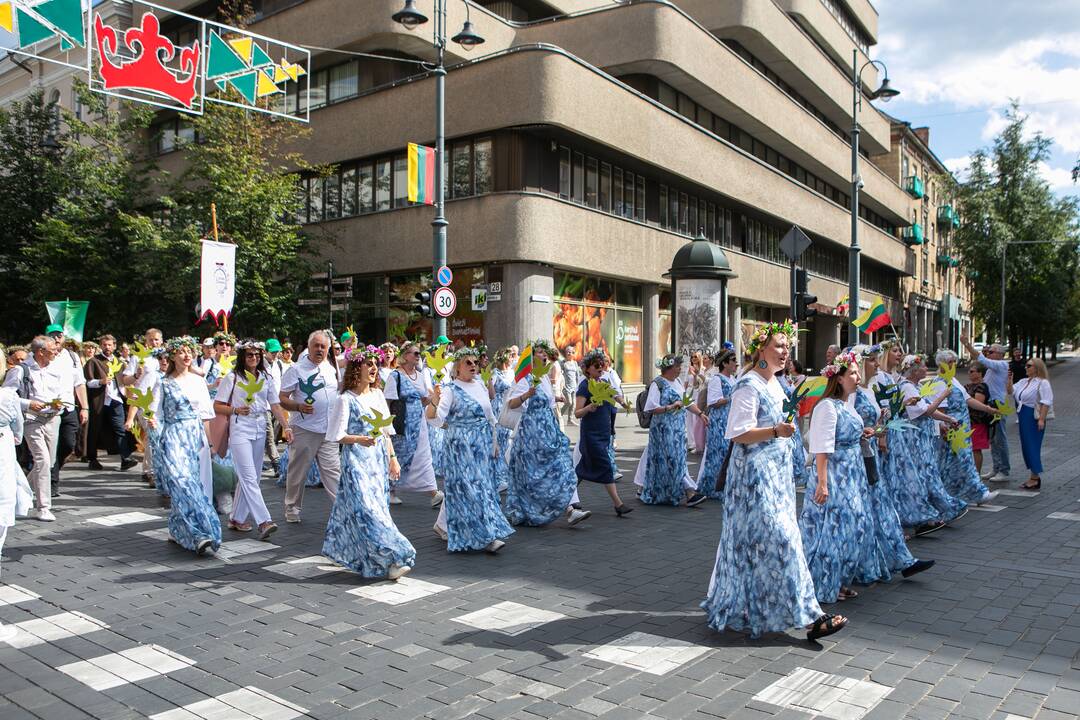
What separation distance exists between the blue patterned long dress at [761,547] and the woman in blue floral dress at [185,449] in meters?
4.46

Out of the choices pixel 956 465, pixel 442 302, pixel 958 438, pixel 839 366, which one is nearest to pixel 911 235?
pixel 442 302

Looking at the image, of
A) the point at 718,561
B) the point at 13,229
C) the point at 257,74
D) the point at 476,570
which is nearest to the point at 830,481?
the point at 718,561

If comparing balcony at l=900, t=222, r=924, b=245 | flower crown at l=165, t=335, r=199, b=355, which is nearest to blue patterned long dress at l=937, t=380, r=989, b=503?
flower crown at l=165, t=335, r=199, b=355

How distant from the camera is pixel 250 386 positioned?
786cm

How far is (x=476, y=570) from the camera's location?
698 cm

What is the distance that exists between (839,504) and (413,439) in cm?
575

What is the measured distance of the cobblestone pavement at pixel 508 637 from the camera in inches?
169

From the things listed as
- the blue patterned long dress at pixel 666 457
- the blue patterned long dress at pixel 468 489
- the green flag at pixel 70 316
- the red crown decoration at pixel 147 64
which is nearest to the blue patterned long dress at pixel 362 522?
the blue patterned long dress at pixel 468 489

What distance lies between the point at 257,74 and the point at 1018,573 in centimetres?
1476

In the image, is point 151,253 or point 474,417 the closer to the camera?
point 474,417

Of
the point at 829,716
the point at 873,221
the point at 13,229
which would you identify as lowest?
the point at 829,716

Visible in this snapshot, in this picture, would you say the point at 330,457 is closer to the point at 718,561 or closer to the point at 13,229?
the point at 718,561

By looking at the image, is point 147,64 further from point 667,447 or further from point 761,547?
point 761,547

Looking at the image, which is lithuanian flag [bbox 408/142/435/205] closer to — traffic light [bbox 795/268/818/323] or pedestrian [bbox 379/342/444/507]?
traffic light [bbox 795/268/818/323]
